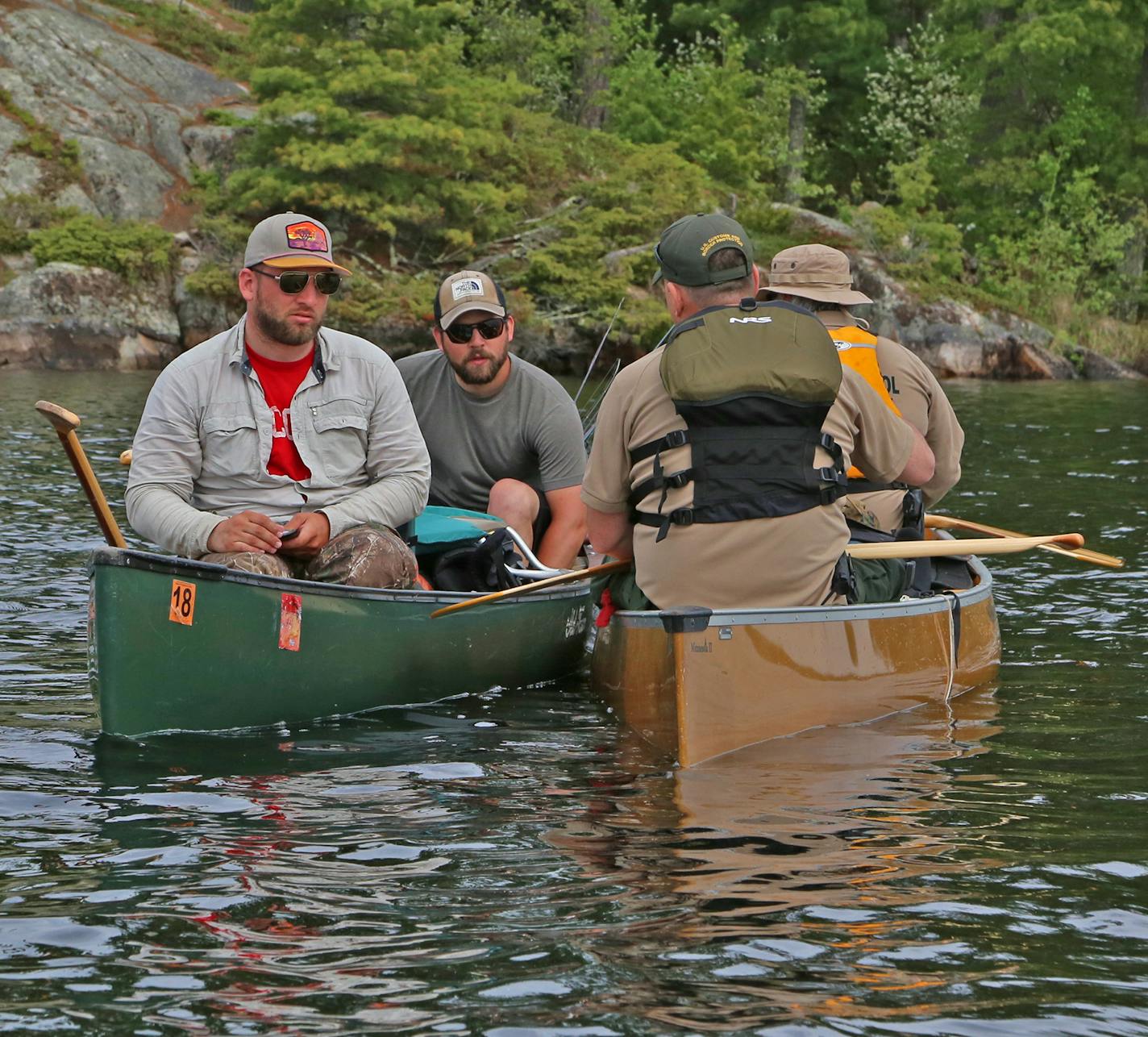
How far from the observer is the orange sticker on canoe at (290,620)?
5.57 m

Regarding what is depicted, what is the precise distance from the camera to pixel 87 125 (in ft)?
90.4

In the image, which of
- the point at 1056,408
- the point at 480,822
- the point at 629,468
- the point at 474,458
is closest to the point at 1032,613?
the point at 474,458

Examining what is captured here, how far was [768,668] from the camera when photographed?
5.26 metres

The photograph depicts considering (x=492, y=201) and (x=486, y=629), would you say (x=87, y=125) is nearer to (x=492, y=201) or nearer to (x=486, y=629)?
(x=492, y=201)

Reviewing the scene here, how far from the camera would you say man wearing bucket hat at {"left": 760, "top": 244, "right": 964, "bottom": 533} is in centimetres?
606

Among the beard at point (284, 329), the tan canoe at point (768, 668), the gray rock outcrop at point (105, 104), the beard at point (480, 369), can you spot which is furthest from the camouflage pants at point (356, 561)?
the gray rock outcrop at point (105, 104)

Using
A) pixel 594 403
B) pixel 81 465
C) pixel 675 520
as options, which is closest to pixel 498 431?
pixel 675 520

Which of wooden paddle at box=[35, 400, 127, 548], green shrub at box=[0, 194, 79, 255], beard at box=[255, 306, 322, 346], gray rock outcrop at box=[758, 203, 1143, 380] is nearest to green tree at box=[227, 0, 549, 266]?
green shrub at box=[0, 194, 79, 255]

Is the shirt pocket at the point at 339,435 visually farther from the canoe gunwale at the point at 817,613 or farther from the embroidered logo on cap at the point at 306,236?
the canoe gunwale at the point at 817,613

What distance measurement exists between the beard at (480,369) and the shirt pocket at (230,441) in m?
1.22

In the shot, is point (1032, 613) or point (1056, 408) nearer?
point (1032, 613)

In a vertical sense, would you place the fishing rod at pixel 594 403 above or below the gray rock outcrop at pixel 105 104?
below

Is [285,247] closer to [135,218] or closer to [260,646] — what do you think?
[260,646]

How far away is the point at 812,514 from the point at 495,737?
144 cm
